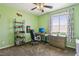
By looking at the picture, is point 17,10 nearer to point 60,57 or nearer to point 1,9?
point 1,9

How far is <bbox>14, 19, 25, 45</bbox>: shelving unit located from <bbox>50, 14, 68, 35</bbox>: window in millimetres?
691

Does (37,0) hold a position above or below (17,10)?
above

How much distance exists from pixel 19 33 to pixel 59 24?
37.7 inches

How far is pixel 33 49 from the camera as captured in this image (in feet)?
6.61

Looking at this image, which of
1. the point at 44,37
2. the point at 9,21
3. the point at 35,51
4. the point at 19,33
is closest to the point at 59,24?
the point at 44,37

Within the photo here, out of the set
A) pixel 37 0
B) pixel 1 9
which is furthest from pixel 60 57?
pixel 1 9

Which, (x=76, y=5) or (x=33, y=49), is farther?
(x=33, y=49)

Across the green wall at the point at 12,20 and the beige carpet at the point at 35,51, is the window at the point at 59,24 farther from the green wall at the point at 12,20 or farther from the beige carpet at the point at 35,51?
the beige carpet at the point at 35,51

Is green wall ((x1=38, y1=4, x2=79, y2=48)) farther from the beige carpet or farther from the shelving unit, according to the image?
the shelving unit

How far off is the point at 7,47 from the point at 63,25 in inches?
52.1

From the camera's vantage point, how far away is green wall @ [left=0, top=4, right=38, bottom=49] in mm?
1785

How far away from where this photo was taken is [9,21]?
1.93 m

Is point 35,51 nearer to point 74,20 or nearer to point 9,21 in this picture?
point 9,21

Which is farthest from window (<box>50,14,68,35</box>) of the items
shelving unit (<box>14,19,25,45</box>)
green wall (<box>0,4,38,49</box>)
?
shelving unit (<box>14,19,25,45</box>)
